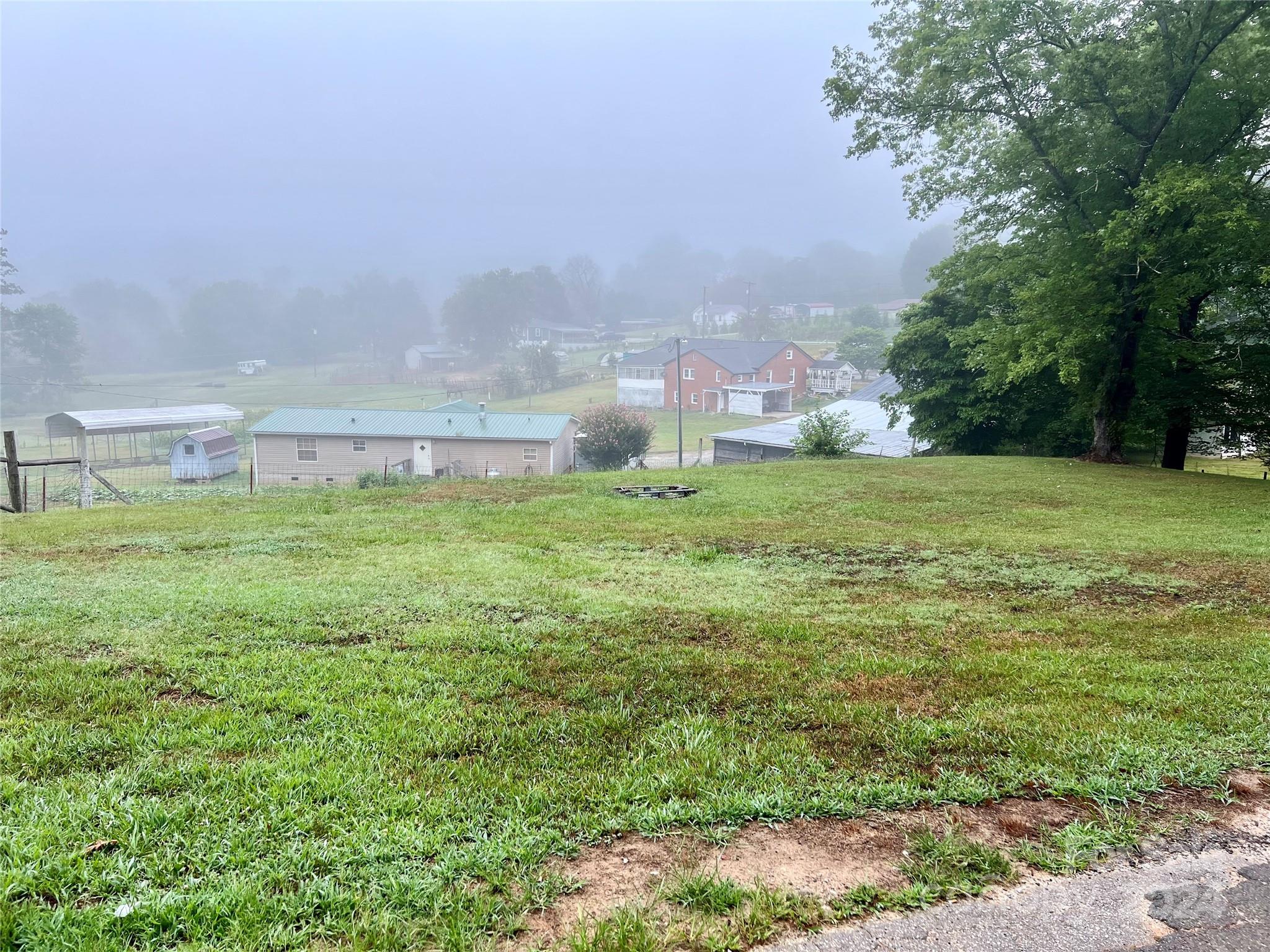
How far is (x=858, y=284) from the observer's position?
5290 inches

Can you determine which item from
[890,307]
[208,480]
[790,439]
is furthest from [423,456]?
[890,307]

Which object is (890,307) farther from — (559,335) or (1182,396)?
(1182,396)

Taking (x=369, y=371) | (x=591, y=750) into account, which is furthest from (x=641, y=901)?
(x=369, y=371)

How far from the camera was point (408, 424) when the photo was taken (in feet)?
95.9

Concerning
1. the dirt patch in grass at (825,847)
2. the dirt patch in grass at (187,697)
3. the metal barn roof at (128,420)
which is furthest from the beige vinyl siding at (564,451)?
the dirt patch in grass at (825,847)

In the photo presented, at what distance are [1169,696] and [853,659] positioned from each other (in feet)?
5.14

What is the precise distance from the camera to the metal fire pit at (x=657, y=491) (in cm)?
1096

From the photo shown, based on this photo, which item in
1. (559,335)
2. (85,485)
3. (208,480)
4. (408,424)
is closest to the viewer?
(85,485)

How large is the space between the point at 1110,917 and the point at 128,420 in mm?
26172

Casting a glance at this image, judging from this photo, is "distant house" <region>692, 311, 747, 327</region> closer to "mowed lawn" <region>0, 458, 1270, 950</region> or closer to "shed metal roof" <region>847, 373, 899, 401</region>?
"shed metal roof" <region>847, 373, 899, 401</region>

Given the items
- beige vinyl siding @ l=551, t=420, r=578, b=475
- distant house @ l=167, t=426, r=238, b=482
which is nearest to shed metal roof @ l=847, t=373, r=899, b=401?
beige vinyl siding @ l=551, t=420, r=578, b=475

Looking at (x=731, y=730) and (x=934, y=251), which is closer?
(x=731, y=730)

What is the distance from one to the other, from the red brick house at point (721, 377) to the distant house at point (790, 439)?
19.8m

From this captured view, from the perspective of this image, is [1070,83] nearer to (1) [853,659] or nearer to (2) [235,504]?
(1) [853,659]
